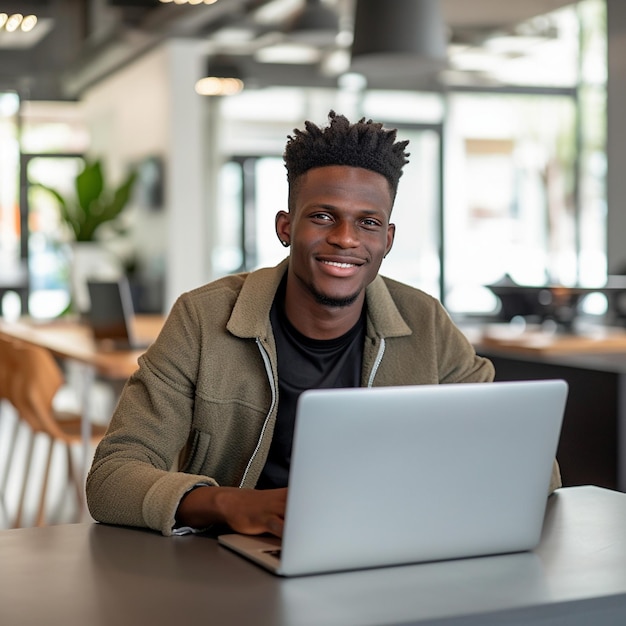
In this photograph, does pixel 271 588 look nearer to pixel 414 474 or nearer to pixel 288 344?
pixel 414 474

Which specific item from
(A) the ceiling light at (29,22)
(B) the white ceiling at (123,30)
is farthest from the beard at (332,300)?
(A) the ceiling light at (29,22)

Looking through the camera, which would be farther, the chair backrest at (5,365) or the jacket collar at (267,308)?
the chair backrest at (5,365)

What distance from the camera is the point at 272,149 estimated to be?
37.3 ft

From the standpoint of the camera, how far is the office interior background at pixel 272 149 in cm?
970

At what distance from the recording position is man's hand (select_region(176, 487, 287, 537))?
1.47 m

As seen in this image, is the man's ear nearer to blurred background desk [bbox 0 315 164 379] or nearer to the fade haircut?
the fade haircut

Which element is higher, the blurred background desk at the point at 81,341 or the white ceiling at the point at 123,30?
the white ceiling at the point at 123,30

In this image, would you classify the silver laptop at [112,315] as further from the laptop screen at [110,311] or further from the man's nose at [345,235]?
the man's nose at [345,235]

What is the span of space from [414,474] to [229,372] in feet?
2.01

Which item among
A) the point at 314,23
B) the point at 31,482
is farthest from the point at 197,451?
the point at 314,23

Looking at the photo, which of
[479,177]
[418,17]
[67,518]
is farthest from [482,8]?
[67,518]

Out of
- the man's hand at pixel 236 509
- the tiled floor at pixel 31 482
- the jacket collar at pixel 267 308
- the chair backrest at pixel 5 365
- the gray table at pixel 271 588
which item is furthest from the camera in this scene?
the tiled floor at pixel 31 482

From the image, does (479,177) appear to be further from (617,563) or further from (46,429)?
(617,563)

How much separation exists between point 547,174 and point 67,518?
838cm
